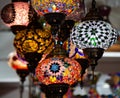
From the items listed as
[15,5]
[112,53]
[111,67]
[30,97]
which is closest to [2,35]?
[30,97]

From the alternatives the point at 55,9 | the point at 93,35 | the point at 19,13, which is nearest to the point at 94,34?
the point at 93,35

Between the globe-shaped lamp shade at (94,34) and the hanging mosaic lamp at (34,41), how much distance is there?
0.20 m

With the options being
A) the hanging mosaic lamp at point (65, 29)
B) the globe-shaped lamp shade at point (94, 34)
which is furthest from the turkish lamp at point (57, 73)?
the hanging mosaic lamp at point (65, 29)

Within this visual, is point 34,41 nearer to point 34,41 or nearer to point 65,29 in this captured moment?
point 34,41

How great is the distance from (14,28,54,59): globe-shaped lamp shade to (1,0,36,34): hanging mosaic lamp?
90mm

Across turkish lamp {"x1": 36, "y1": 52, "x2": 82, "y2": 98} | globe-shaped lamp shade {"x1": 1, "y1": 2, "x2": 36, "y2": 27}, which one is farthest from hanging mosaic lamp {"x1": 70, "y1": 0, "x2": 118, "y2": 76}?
globe-shaped lamp shade {"x1": 1, "y1": 2, "x2": 36, "y2": 27}

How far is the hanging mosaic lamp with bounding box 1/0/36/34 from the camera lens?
1921 mm

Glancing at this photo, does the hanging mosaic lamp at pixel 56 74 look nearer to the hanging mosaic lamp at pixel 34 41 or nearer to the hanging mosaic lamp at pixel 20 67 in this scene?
the hanging mosaic lamp at pixel 34 41

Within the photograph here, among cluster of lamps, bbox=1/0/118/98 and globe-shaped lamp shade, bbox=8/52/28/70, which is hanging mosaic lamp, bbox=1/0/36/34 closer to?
cluster of lamps, bbox=1/0/118/98

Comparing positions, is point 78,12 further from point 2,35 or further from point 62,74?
point 2,35

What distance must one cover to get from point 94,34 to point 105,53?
1.47 metres

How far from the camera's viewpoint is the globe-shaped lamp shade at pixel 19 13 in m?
1.92

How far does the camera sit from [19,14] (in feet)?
6.32

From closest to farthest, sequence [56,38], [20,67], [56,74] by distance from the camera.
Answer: [56,74] < [56,38] < [20,67]
